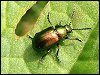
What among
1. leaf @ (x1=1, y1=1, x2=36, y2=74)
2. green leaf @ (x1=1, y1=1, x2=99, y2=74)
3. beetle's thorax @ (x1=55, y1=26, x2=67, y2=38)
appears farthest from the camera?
beetle's thorax @ (x1=55, y1=26, x2=67, y2=38)

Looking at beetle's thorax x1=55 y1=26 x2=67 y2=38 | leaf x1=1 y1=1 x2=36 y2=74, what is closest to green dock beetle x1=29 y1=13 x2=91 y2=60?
beetle's thorax x1=55 y1=26 x2=67 y2=38

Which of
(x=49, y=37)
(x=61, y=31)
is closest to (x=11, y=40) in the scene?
(x=49, y=37)

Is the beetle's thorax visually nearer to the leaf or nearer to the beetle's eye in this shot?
the beetle's eye

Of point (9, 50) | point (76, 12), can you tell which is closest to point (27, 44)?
point (9, 50)

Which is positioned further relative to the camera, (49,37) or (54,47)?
(54,47)

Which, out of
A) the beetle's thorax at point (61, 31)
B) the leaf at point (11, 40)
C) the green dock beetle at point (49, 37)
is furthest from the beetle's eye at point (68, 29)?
the leaf at point (11, 40)

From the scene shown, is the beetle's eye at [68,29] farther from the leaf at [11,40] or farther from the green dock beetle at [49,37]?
the leaf at [11,40]

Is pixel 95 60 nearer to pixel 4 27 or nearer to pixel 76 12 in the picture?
pixel 76 12

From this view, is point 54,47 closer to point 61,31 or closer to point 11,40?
point 61,31

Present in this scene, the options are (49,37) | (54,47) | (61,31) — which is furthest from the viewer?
(61,31)
